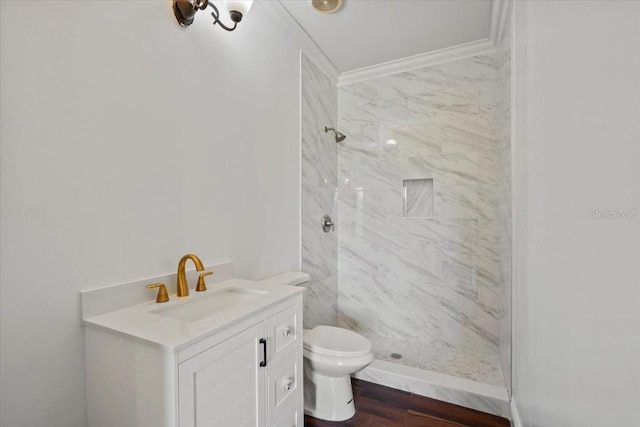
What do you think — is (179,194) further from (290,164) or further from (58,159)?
(290,164)

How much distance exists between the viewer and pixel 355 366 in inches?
63.7

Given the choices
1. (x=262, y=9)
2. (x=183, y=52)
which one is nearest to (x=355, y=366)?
(x=183, y=52)

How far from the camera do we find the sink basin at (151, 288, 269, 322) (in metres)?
1.21

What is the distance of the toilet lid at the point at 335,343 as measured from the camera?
166cm

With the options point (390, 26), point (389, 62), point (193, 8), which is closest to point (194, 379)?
point (193, 8)

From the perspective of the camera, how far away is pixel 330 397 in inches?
69.1

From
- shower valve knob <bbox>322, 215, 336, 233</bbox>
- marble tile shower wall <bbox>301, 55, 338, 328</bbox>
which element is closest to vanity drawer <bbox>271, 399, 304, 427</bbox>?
marble tile shower wall <bbox>301, 55, 338, 328</bbox>

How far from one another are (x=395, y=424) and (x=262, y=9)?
106 inches

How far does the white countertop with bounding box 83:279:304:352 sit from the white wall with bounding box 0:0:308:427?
0.41ft

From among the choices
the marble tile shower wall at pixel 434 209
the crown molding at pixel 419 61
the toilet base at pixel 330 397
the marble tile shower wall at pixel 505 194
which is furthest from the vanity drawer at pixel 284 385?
the crown molding at pixel 419 61

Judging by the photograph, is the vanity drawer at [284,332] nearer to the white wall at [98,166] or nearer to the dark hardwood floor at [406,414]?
the white wall at [98,166]

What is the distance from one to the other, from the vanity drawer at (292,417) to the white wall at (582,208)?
3.30 ft

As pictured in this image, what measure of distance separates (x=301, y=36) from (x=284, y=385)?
7.61 feet

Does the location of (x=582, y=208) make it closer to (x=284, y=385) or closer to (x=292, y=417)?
(x=284, y=385)
